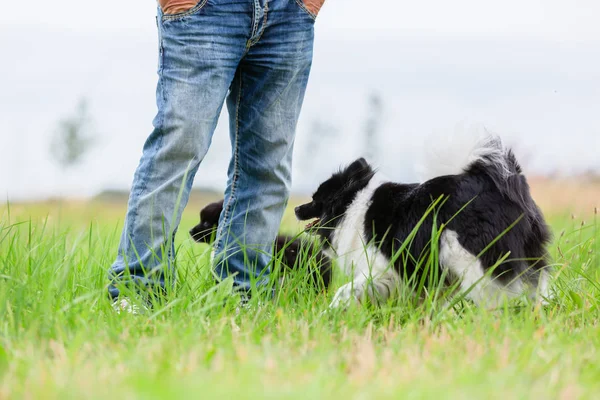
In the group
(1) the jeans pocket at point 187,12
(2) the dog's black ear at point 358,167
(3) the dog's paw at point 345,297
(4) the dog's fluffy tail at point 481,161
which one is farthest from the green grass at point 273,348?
(1) the jeans pocket at point 187,12

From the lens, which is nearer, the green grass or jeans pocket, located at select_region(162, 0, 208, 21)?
the green grass

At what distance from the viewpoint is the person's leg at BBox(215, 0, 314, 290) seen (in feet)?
9.16

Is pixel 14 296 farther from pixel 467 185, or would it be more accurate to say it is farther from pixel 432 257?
pixel 467 185

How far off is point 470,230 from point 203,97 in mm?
1248

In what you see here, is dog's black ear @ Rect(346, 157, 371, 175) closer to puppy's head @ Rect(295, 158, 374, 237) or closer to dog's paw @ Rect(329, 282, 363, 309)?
puppy's head @ Rect(295, 158, 374, 237)

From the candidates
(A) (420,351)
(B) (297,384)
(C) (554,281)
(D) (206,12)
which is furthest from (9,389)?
(C) (554,281)

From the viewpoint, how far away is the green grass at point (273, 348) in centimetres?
146

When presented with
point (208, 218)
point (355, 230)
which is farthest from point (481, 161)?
point (208, 218)

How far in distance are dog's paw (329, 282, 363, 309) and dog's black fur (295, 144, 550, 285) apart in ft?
0.76

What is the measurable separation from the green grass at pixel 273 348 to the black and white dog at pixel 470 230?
0.55 ft

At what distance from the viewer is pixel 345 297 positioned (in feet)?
9.39

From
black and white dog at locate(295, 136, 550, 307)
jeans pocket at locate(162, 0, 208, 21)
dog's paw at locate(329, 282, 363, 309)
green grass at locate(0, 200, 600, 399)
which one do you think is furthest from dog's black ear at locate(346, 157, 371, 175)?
jeans pocket at locate(162, 0, 208, 21)

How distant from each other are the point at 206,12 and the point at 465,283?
1551 millimetres

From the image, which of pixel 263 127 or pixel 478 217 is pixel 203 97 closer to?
pixel 263 127
